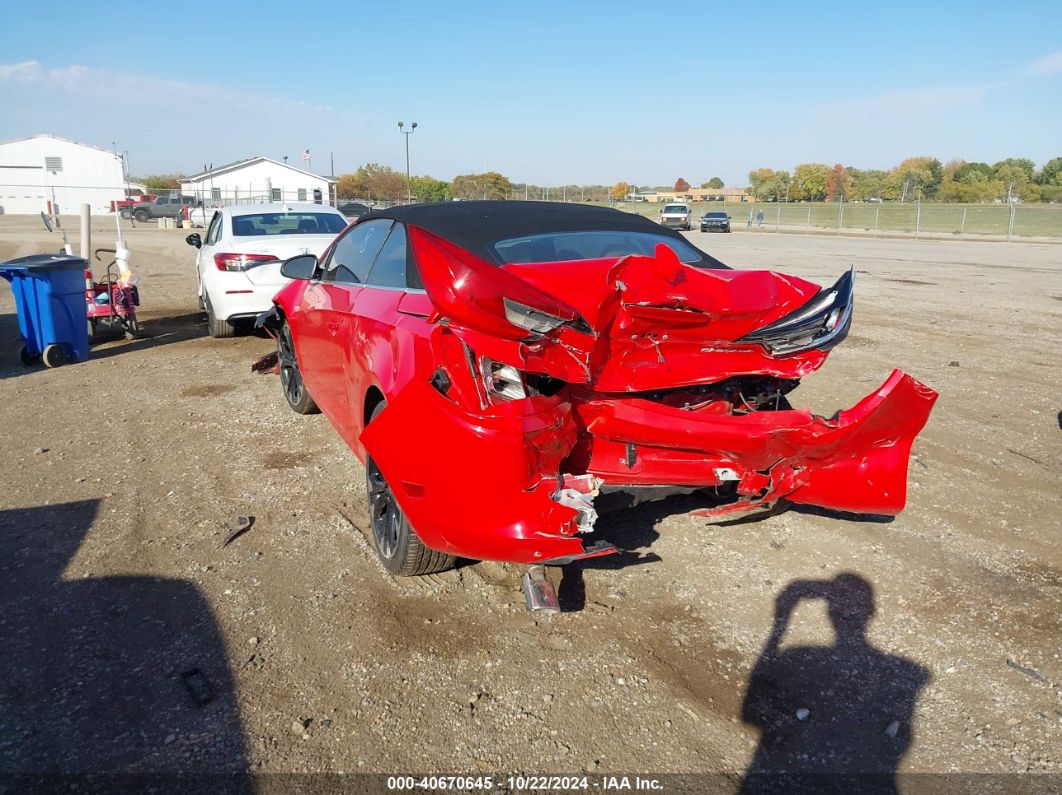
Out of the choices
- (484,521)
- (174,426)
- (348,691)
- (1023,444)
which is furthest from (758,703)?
(174,426)

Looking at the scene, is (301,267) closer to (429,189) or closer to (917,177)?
(429,189)

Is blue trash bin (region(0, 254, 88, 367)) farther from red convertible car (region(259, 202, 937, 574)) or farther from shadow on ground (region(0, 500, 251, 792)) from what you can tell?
red convertible car (region(259, 202, 937, 574))

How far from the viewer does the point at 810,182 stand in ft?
329

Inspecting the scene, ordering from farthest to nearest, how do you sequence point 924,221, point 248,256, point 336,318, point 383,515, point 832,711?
point 924,221, point 248,256, point 336,318, point 383,515, point 832,711

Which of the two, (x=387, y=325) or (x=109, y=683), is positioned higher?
(x=387, y=325)

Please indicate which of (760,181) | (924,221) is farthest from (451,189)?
(760,181)

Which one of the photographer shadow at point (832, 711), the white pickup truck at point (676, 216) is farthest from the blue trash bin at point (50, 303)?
the white pickup truck at point (676, 216)

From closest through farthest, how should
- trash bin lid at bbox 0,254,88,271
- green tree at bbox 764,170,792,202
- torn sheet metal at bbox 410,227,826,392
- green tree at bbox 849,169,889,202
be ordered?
torn sheet metal at bbox 410,227,826,392 → trash bin lid at bbox 0,254,88,271 → green tree at bbox 849,169,889,202 → green tree at bbox 764,170,792,202

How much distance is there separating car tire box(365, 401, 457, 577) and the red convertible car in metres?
0.01

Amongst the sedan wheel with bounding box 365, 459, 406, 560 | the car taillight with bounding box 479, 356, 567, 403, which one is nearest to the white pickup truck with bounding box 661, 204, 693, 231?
the sedan wheel with bounding box 365, 459, 406, 560

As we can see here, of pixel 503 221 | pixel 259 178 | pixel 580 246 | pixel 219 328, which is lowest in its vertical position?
pixel 219 328

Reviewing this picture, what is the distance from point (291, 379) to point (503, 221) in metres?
2.90

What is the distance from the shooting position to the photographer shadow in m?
2.42

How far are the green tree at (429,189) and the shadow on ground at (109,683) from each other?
50.4 m
